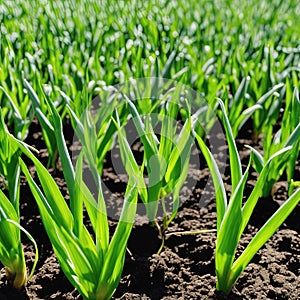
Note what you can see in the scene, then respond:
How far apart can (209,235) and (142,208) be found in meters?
0.23

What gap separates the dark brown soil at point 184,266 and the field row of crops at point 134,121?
0.04 meters

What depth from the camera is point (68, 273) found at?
1286 mm

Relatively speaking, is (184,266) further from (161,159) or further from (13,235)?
(13,235)

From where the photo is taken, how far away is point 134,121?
1.55 m

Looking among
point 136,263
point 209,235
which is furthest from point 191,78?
point 136,263

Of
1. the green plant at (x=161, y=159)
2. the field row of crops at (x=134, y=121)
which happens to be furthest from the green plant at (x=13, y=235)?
the green plant at (x=161, y=159)

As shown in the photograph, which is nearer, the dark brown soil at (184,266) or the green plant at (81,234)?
the green plant at (81,234)

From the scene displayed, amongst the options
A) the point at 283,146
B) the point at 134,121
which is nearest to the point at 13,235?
the point at 134,121

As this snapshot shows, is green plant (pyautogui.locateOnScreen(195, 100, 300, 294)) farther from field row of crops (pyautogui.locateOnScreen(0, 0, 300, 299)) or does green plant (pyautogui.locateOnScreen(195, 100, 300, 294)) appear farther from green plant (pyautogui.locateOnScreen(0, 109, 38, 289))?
green plant (pyautogui.locateOnScreen(0, 109, 38, 289))

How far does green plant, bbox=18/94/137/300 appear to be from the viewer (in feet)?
4.08

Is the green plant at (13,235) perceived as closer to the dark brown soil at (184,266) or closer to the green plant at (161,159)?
the dark brown soil at (184,266)

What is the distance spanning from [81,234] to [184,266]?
0.40 metres

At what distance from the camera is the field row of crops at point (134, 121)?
4.25 ft

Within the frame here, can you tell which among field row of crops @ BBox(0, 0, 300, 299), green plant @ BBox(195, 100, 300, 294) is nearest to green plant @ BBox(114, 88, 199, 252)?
field row of crops @ BBox(0, 0, 300, 299)
